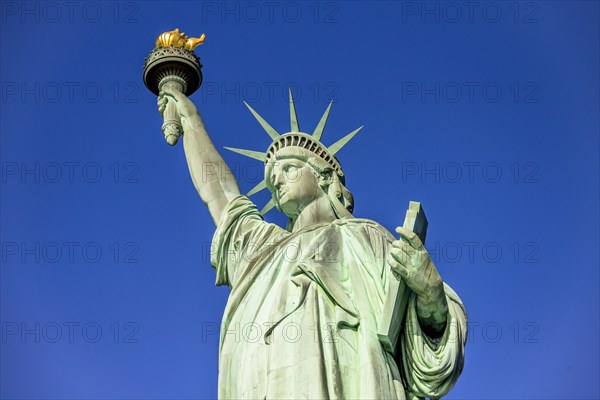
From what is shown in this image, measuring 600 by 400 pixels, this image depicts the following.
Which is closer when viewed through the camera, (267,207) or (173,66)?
(267,207)

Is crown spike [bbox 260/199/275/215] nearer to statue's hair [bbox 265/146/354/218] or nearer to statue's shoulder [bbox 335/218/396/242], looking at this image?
statue's hair [bbox 265/146/354/218]

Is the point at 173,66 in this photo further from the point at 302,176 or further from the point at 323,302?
the point at 323,302

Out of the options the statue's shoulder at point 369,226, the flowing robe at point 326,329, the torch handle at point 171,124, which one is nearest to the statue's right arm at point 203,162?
the torch handle at point 171,124

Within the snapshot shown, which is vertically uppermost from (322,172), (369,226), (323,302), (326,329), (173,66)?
(173,66)

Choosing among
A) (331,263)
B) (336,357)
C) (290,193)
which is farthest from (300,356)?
(290,193)

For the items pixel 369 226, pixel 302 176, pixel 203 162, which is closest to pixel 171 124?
pixel 203 162
